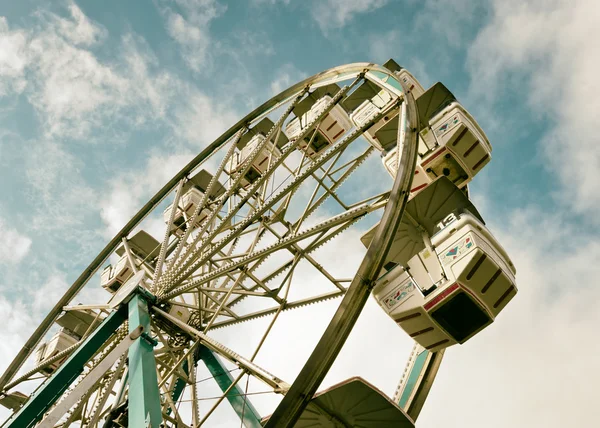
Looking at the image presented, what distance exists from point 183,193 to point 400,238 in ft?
18.8

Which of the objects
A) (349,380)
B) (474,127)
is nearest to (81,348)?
(349,380)

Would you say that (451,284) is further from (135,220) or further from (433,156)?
(135,220)

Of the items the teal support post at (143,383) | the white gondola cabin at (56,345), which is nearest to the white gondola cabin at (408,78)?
the teal support post at (143,383)

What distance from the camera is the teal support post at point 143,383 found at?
15.2 feet

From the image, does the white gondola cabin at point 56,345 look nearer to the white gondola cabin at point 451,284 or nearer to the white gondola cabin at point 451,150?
the white gondola cabin at point 451,150

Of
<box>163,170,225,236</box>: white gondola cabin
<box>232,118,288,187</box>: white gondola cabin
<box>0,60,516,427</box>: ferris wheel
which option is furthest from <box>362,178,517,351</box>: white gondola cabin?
<box>163,170,225,236</box>: white gondola cabin

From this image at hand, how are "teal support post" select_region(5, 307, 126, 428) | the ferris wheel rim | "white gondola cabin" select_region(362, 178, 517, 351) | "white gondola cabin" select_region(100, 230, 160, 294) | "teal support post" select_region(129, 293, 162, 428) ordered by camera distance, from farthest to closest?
"white gondola cabin" select_region(100, 230, 160, 294) < the ferris wheel rim < "teal support post" select_region(5, 307, 126, 428) < "white gondola cabin" select_region(362, 178, 517, 351) < "teal support post" select_region(129, 293, 162, 428)

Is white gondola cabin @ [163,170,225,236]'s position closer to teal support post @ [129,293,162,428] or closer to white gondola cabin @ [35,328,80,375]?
white gondola cabin @ [35,328,80,375]

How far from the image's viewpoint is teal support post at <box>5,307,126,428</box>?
19.7ft

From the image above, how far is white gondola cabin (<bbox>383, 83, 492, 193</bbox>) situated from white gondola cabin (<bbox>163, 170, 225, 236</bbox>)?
14.7 feet

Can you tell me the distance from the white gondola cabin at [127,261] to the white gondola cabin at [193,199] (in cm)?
63

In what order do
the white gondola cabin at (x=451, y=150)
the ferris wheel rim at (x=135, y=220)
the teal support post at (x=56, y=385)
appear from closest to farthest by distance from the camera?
1. the teal support post at (x=56, y=385)
2. the white gondola cabin at (x=451, y=150)
3. the ferris wheel rim at (x=135, y=220)

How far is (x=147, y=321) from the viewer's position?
659cm

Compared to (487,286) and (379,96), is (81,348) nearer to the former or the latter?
(487,286)
